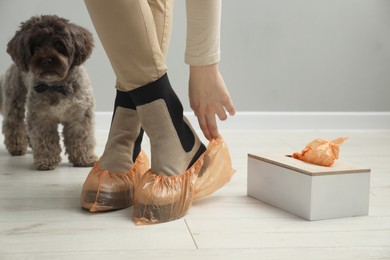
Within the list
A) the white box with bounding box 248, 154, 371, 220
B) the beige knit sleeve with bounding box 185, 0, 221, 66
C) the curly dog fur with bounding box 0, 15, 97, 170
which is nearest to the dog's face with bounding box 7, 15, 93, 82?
the curly dog fur with bounding box 0, 15, 97, 170

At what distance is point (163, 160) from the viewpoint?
1261 mm

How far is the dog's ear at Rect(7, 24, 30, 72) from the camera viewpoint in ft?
6.25

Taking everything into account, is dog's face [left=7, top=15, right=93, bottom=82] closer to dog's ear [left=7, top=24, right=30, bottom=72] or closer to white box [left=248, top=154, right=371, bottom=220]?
dog's ear [left=7, top=24, right=30, bottom=72]

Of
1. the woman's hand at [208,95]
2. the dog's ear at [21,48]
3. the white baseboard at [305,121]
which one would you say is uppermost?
the dog's ear at [21,48]

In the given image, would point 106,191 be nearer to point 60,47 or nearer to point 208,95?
point 208,95

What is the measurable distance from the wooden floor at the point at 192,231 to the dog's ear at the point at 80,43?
0.51 m

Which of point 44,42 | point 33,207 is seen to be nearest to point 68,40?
point 44,42

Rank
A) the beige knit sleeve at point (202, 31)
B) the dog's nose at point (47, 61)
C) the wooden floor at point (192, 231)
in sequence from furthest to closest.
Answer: the dog's nose at point (47, 61)
the beige knit sleeve at point (202, 31)
the wooden floor at point (192, 231)

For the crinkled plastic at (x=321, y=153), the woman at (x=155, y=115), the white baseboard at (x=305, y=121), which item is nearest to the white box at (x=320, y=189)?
the crinkled plastic at (x=321, y=153)

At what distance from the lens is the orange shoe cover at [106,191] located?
1312mm

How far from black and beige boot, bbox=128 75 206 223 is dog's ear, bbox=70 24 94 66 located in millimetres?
744

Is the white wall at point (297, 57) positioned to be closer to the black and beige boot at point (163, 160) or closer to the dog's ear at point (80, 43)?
the dog's ear at point (80, 43)

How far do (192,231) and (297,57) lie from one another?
A: 5.84 ft

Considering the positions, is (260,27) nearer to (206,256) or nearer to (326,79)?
(326,79)
